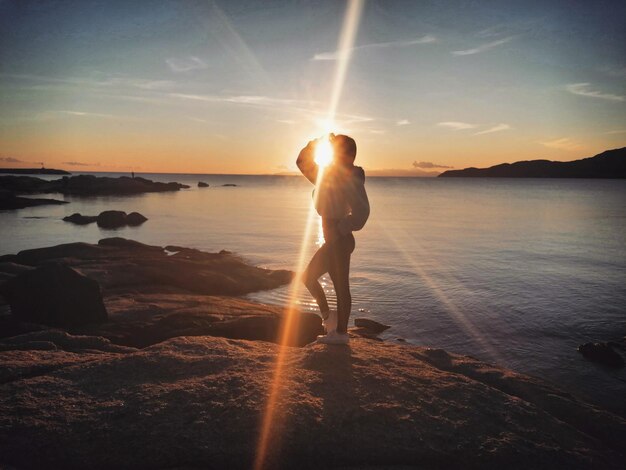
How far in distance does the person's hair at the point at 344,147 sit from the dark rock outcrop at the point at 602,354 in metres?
8.72

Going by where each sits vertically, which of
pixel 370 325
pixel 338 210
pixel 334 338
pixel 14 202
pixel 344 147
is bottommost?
pixel 370 325

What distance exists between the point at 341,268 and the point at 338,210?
2.99 ft

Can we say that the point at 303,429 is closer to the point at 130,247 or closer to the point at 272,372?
the point at 272,372

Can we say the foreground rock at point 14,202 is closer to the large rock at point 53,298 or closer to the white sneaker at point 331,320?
the large rock at point 53,298

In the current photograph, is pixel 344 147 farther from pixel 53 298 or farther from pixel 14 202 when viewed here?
pixel 14 202

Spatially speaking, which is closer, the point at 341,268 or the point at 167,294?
the point at 341,268

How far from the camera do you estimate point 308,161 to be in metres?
6.45

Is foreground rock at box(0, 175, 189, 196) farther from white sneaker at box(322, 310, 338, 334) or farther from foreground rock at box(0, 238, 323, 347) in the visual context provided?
white sneaker at box(322, 310, 338, 334)

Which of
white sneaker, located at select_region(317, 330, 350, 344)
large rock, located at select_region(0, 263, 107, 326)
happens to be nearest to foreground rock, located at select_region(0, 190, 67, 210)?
large rock, located at select_region(0, 263, 107, 326)

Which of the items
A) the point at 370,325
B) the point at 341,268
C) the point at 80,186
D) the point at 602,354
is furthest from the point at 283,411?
the point at 80,186

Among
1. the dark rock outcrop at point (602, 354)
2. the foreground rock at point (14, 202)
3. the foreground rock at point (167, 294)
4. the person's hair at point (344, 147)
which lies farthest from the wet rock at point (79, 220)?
the dark rock outcrop at point (602, 354)

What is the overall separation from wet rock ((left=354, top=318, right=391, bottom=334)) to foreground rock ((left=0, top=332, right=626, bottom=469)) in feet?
20.4

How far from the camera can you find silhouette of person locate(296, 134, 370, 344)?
238 inches

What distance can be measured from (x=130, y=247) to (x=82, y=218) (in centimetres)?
2436
